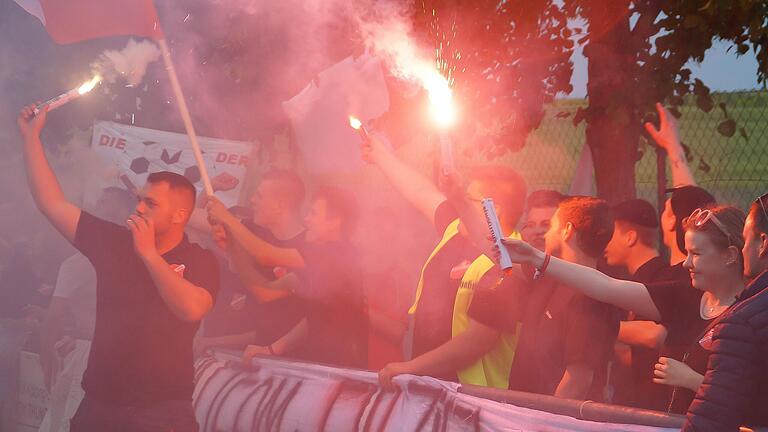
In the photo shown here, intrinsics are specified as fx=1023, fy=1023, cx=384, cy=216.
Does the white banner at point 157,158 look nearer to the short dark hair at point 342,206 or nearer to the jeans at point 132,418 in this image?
the short dark hair at point 342,206

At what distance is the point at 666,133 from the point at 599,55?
0.54m

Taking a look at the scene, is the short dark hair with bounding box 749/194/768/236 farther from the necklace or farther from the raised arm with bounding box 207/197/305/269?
the raised arm with bounding box 207/197/305/269

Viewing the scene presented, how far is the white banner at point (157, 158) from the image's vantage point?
554cm

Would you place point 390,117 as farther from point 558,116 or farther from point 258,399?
point 258,399

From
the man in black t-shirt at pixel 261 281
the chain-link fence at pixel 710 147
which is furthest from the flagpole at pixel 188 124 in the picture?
the chain-link fence at pixel 710 147

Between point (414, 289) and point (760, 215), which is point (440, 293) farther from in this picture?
point (760, 215)

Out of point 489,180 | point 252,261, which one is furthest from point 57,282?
point 489,180

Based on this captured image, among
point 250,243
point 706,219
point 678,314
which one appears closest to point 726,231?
point 706,219

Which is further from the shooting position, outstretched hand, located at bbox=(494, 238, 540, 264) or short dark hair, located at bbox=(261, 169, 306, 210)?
short dark hair, located at bbox=(261, 169, 306, 210)

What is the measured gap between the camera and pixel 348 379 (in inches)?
168

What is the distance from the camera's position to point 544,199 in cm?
438

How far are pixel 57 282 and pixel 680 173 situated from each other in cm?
353

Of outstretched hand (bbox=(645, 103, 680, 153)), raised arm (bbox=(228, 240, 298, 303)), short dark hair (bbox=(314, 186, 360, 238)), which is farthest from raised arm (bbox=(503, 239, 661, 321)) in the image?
raised arm (bbox=(228, 240, 298, 303))

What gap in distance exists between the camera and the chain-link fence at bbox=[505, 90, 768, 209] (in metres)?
5.22
